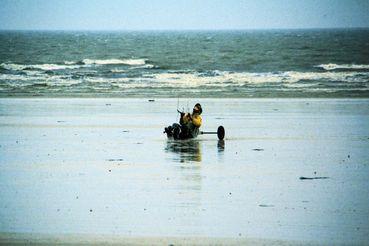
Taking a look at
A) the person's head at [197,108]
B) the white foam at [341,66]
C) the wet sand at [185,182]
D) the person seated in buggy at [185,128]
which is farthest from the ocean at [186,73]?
the person seated in buggy at [185,128]

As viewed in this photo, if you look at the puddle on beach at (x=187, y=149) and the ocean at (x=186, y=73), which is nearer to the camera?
the puddle on beach at (x=187, y=149)

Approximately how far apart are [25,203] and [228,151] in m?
6.83

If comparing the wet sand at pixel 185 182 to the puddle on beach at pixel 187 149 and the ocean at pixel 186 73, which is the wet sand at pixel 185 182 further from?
the ocean at pixel 186 73

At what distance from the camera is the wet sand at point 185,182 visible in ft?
32.4

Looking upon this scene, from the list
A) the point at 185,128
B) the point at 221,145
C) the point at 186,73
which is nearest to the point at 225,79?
the point at 186,73

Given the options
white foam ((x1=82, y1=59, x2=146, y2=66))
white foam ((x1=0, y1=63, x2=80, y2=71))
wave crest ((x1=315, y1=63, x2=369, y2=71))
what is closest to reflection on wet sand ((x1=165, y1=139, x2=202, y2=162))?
wave crest ((x1=315, y1=63, x2=369, y2=71))

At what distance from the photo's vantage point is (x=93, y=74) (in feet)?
186

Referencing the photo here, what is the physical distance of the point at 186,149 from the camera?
58.7ft

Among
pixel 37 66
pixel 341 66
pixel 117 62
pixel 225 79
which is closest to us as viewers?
pixel 225 79

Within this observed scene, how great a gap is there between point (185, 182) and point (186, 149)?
484 centimetres

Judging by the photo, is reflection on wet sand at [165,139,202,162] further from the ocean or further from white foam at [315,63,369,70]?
white foam at [315,63,369,70]

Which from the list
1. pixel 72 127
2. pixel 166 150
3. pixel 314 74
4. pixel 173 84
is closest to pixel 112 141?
pixel 166 150

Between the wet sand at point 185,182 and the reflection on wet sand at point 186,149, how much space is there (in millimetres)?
23

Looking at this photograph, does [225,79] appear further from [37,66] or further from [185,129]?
[185,129]
